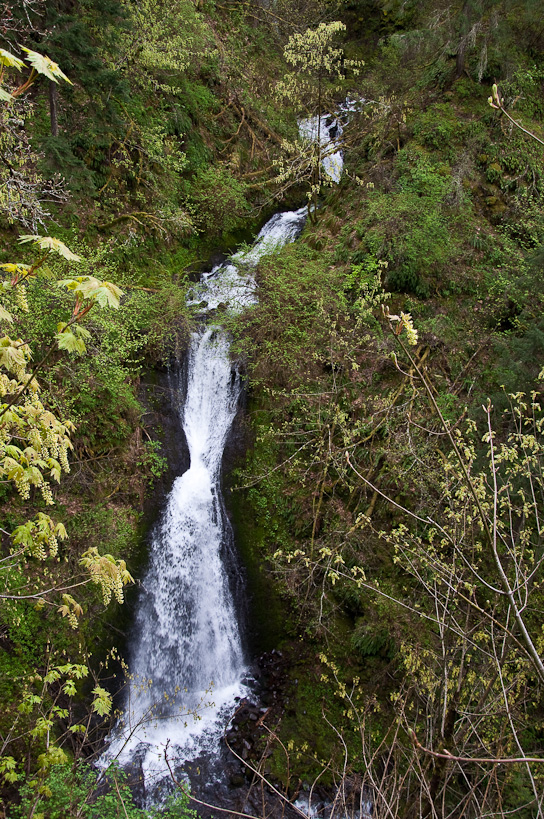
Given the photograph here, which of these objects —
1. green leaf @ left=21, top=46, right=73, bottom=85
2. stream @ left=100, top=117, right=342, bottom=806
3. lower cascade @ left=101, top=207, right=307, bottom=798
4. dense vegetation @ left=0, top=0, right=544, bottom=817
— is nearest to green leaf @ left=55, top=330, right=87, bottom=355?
green leaf @ left=21, top=46, right=73, bottom=85

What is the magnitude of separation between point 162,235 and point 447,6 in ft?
32.4

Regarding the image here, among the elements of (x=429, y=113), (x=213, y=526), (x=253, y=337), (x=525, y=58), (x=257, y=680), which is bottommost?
(x=257, y=680)

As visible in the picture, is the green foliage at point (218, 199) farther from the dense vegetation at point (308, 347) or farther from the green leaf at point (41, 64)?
the green leaf at point (41, 64)

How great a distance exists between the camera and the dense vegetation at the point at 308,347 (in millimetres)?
6410

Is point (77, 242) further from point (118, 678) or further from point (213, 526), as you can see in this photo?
point (118, 678)

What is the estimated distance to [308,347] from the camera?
31.7ft

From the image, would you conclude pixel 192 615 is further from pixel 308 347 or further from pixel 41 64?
pixel 41 64

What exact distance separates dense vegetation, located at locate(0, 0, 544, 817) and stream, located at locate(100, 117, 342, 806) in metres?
0.48

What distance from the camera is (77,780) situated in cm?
563

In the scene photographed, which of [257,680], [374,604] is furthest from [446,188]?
[257,680]

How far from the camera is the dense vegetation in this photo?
252 inches

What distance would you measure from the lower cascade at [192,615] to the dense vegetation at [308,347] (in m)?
0.50

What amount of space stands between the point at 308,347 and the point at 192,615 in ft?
18.5

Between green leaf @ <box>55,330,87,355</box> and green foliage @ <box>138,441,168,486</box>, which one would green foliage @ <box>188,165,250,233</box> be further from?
green leaf @ <box>55,330,87,355</box>
